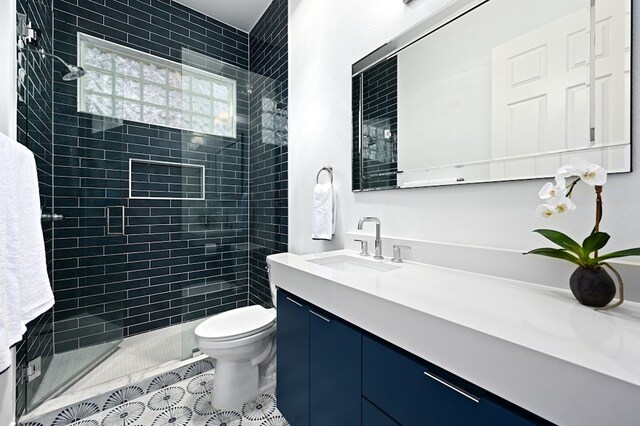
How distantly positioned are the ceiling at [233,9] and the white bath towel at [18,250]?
218 centimetres

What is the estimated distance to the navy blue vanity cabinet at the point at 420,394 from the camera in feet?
1.99

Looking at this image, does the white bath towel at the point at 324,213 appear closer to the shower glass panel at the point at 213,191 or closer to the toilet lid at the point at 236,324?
the toilet lid at the point at 236,324

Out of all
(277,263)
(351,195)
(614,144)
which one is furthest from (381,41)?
(277,263)

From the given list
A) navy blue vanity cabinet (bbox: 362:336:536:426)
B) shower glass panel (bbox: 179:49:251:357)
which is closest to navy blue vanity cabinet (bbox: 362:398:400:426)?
navy blue vanity cabinet (bbox: 362:336:536:426)

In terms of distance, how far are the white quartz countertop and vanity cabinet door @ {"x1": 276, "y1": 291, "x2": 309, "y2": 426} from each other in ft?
0.90

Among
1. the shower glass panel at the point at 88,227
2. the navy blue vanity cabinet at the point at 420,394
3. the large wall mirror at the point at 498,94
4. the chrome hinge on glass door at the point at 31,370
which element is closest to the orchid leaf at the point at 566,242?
the large wall mirror at the point at 498,94

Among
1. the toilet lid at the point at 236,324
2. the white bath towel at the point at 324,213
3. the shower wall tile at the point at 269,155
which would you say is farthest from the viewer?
the shower wall tile at the point at 269,155

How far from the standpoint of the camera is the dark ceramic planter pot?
2.30 feet

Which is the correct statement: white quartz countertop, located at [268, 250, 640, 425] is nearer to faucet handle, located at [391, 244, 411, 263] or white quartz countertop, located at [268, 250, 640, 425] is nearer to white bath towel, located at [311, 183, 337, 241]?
faucet handle, located at [391, 244, 411, 263]

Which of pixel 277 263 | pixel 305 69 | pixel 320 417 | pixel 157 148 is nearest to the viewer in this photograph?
pixel 320 417

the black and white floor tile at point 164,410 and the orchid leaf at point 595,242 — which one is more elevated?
the orchid leaf at point 595,242

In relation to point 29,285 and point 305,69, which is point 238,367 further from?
point 305,69

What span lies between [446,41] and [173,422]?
2363 millimetres

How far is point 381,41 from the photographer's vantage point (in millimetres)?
1529
